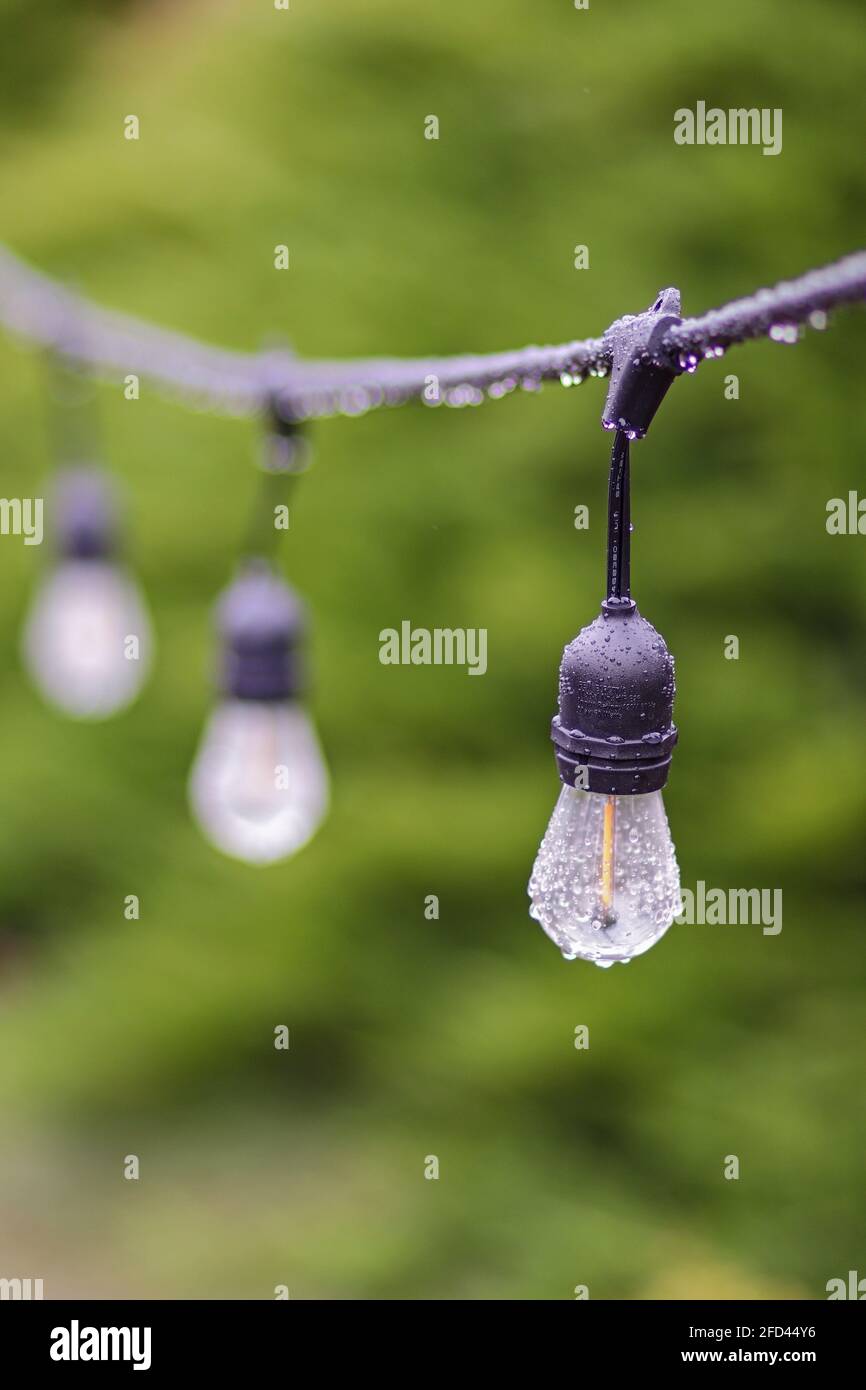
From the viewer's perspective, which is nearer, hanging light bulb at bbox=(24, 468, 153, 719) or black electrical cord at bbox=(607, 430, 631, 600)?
black electrical cord at bbox=(607, 430, 631, 600)

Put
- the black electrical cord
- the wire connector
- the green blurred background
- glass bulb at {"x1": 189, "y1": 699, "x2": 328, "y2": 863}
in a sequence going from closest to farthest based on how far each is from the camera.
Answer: the wire connector < the black electrical cord < glass bulb at {"x1": 189, "y1": 699, "x2": 328, "y2": 863} < the green blurred background

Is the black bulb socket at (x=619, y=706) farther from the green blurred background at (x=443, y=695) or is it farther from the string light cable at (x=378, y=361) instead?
the green blurred background at (x=443, y=695)

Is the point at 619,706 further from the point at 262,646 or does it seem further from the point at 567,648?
the point at 262,646

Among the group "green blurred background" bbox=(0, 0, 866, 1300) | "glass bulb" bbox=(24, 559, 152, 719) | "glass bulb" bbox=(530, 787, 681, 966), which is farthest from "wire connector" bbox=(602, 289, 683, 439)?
"green blurred background" bbox=(0, 0, 866, 1300)

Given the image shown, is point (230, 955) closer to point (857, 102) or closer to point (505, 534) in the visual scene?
point (505, 534)

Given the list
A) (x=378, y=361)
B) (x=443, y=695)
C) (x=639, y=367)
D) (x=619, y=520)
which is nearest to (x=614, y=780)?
(x=619, y=520)

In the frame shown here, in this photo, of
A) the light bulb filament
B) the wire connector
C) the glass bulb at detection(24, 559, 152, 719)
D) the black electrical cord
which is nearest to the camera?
the wire connector

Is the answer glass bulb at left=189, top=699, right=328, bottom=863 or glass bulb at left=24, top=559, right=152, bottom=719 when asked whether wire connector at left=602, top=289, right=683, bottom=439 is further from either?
glass bulb at left=24, top=559, right=152, bottom=719

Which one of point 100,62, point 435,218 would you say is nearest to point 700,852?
point 435,218
